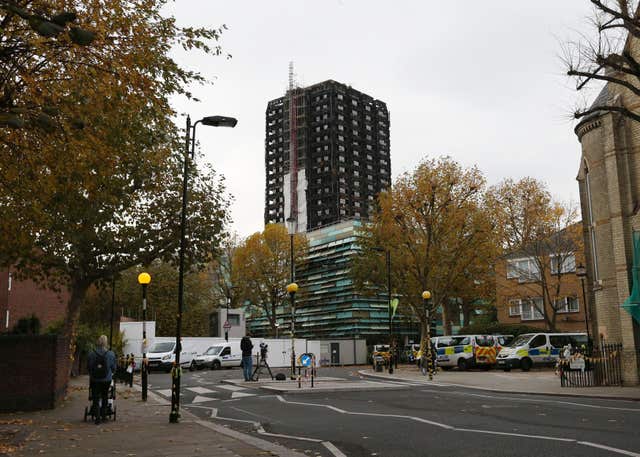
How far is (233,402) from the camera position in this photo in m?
17.5

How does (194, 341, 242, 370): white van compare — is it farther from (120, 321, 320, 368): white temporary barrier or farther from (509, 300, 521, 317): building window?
(509, 300, 521, 317): building window

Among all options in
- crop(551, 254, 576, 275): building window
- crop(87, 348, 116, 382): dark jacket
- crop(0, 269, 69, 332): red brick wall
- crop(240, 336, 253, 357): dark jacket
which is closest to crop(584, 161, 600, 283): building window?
crop(240, 336, 253, 357): dark jacket

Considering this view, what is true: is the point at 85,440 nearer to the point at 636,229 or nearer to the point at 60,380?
the point at 60,380

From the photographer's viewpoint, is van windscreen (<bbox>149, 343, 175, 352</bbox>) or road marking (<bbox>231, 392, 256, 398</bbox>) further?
van windscreen (<bbox>149, 343, 175, 352</bbox>)

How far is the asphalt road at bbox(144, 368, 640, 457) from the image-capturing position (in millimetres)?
8688

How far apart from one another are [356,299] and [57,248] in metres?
58.9

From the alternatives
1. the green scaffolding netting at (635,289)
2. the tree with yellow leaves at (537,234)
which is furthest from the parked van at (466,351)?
the green scaffolding netting at (635,289)

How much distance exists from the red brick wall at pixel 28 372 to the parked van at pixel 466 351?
25558mm

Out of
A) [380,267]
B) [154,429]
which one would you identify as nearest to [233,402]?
[154,429]

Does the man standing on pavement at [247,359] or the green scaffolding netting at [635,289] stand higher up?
the green scaffolding netting at [635,289]

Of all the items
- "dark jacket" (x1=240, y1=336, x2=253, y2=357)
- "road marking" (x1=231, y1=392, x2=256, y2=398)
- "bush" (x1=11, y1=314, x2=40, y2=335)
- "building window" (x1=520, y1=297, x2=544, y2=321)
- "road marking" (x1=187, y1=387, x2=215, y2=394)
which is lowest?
"road marking" (x1=187, y1=387, x2=215, y2=394)

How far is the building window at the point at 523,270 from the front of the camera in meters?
46.2

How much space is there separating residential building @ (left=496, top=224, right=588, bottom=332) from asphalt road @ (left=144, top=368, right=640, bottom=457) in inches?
1097

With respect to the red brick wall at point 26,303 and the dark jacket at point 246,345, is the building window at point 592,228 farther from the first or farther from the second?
the red brick wall at point 26,303
